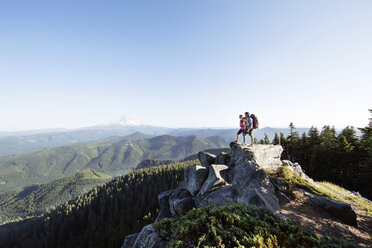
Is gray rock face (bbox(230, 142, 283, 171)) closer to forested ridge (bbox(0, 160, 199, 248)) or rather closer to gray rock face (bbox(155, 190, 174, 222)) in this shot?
gray rock face (bbox(155, 190, 174, 222))

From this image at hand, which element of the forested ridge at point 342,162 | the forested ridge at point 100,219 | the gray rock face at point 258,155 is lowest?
the forested ridge at point 100,219

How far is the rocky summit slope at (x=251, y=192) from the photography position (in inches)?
428

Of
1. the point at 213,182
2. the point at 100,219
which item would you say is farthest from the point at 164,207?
the point at 100,219

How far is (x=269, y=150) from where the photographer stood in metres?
22.0

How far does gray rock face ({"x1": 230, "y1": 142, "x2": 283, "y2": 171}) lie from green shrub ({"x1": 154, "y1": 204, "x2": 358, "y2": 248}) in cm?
1304

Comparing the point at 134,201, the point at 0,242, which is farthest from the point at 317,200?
the point at 0,242

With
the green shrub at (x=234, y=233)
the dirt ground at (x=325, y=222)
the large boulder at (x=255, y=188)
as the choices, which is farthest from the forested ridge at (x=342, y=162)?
the green shrub at (x=234, y=233)

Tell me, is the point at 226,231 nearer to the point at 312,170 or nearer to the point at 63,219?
the point at 312,170

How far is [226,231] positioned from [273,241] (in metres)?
1.75

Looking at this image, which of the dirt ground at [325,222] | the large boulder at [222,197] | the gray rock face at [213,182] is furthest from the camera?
the gray rock face at [213,182]

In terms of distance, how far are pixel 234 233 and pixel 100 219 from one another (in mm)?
116193

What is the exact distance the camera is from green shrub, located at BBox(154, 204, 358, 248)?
5.41 meters

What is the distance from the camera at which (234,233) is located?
5.73 m

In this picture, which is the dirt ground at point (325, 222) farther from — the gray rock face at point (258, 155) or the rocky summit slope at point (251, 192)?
the gray rock face at point (258, 155)
